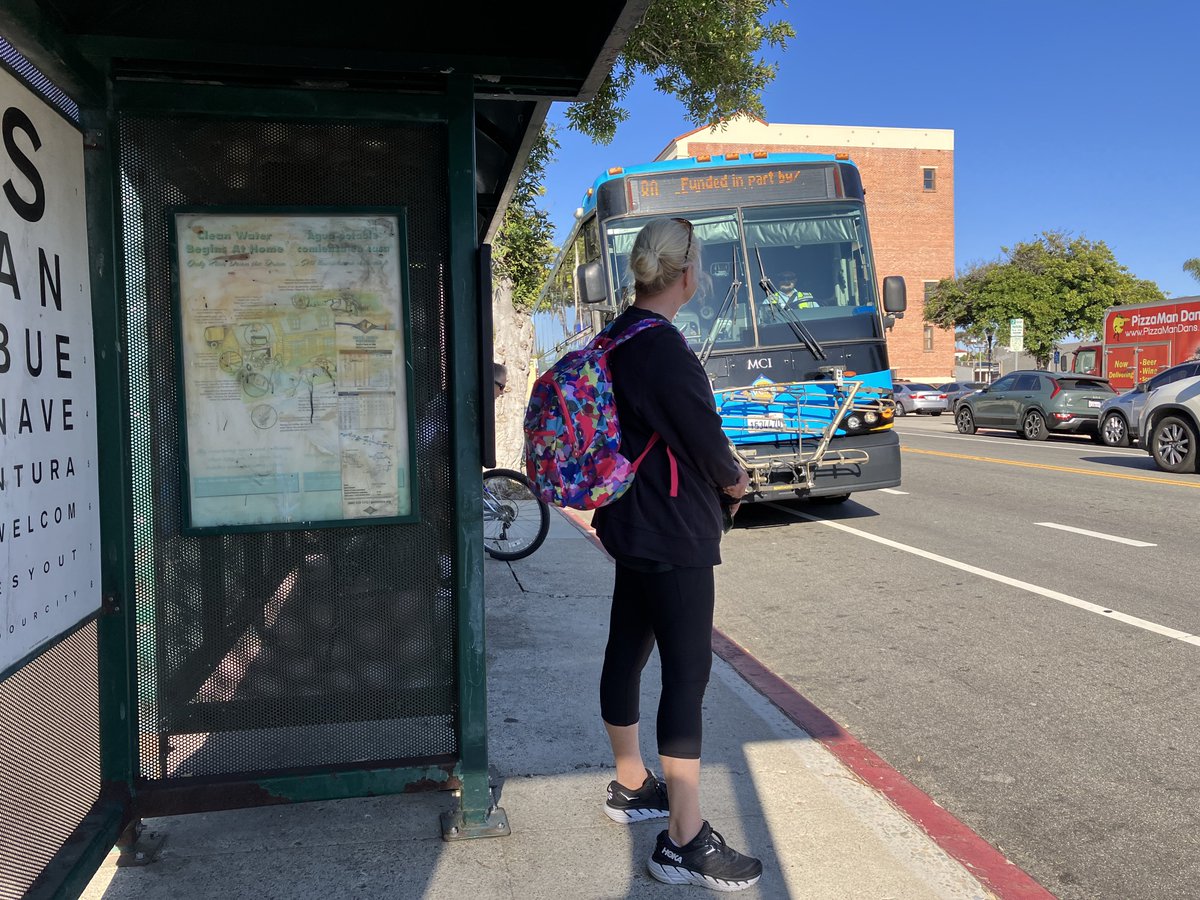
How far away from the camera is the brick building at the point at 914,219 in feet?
187

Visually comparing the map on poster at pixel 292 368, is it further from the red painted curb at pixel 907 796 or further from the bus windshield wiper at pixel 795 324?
the bus windshield wiper at pixel 795 324

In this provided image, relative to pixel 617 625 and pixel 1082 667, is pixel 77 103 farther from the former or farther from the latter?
pixel 1082 667

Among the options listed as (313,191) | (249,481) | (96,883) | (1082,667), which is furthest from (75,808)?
(1082,667)

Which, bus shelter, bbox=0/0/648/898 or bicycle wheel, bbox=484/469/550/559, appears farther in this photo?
bicycle wheel, bbox=484/469/550/559

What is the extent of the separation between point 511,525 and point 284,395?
546 centimetres

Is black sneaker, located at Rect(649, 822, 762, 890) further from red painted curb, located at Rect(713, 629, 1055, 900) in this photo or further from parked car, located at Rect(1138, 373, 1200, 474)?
parked car, located at Rect(1138, 373, 1200, 474)

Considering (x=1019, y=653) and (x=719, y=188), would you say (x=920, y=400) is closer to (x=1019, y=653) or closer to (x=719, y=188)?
(x=719, y=188)

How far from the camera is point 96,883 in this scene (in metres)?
3.00

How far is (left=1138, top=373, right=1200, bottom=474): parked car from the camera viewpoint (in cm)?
1424

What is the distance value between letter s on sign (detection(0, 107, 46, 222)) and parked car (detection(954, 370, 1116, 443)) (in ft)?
74.4

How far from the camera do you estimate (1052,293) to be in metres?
40.4

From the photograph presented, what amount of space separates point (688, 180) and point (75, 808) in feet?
27.4

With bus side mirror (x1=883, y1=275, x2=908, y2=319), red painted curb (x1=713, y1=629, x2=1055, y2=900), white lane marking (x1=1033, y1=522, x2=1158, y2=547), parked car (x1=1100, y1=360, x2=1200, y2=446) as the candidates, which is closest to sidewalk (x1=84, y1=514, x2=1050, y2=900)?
red painted curb (x1=713, y1=629, x2=1055, y2=900)

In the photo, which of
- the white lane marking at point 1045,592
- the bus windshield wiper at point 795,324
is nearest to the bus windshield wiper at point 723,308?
the bus windshield wiper at point 795,324
